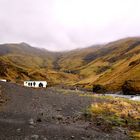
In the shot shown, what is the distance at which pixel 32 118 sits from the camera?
33.5 m

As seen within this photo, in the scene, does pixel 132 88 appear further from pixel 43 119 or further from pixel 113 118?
pixel 43 119

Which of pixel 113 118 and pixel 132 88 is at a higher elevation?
pixel 132 88

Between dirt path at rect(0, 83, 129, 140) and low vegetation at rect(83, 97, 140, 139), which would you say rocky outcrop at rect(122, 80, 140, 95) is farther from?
low vegetation at rect(83, 97, 140, 139)

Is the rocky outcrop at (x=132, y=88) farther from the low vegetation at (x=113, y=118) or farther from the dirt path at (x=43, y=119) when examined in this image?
the low vegetation at (x=113, y=118)

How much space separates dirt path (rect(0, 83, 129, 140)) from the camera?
27.4 m

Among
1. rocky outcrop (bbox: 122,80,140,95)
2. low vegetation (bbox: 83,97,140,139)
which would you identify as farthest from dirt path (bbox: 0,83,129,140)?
rocky outcrop (bbox: 122,80,140,95)

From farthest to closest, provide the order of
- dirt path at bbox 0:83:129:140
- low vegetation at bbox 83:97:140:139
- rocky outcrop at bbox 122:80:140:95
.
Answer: rocky outcrop at bbox 122:80:140:95 → low vegetation at bbox 83:97:140:139 → dirt path at bbox 0:83:129:140

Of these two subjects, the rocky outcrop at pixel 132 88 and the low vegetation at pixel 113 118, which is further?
the rocky outcrop at pixel 132 88

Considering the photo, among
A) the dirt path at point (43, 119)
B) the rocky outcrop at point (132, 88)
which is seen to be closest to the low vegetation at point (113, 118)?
the dirt path at point (43, 119)

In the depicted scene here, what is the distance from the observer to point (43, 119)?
3384cm

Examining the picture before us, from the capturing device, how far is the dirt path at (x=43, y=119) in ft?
89.9

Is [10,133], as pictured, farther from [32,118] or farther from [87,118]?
[87,118]

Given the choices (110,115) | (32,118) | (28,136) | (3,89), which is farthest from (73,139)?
(3,89)

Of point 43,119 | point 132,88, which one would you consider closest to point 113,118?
point 43,119
